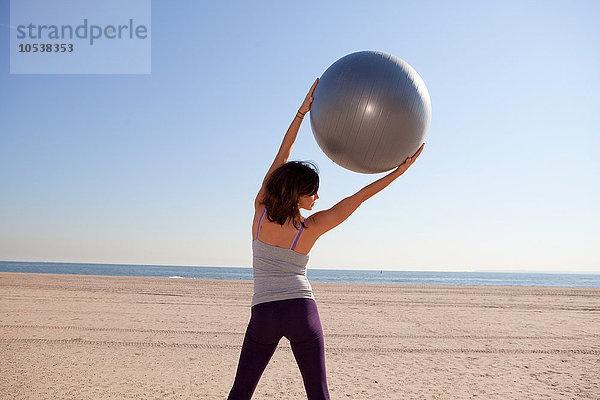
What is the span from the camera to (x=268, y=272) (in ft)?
6.83

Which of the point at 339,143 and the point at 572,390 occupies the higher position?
the point at 339,143

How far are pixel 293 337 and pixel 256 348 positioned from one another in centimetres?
20

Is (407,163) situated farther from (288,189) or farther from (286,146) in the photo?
(288,189)

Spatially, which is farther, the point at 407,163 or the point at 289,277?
the point at 407,163

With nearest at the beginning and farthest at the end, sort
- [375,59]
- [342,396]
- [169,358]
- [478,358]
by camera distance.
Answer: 1. [375,59]
2. [342,396]
3. [169,358]
4. [478,358]

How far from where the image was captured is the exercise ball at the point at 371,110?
113 inches

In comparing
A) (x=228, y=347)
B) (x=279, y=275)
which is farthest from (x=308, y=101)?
(x=228, y=347)

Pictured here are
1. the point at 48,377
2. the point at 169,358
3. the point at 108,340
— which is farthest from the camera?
the point at 108,340

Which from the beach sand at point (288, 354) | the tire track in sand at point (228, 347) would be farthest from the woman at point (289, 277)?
the tire track in sand at point (228, 347)

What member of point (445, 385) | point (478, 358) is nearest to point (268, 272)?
point (445, 385)

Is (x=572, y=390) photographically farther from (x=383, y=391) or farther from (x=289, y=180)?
(x=289, y=180)

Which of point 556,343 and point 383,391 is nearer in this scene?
point 383,391

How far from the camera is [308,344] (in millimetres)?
2012

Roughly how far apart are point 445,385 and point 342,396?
123 cm
